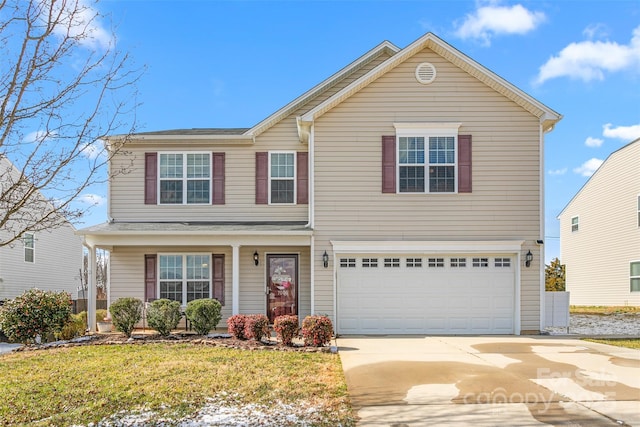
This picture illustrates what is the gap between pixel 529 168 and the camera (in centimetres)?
1399

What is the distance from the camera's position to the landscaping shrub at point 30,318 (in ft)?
40.2

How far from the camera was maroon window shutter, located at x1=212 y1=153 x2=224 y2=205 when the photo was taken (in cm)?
1544

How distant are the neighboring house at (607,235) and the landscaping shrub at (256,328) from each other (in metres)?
17.3

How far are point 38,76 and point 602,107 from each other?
18494 millimetres

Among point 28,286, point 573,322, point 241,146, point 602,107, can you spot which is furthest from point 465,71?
point 28,286

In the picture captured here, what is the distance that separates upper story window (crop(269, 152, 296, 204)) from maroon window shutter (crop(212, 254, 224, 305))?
2168 mm

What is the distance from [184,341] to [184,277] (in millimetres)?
3328

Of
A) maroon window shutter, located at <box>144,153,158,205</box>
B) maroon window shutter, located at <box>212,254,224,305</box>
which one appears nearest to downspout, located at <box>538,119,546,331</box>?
maroon window shutter, located at <box>212,254,224,305</box>

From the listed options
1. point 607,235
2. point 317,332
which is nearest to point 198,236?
point 317,332

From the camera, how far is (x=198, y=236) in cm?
1404

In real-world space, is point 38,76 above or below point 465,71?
below

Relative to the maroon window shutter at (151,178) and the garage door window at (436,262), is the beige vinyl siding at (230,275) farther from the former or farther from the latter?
the garage door window at (436,262)

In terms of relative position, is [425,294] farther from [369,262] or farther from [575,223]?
[575,223]

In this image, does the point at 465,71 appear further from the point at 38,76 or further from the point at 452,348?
the point at 38,76
